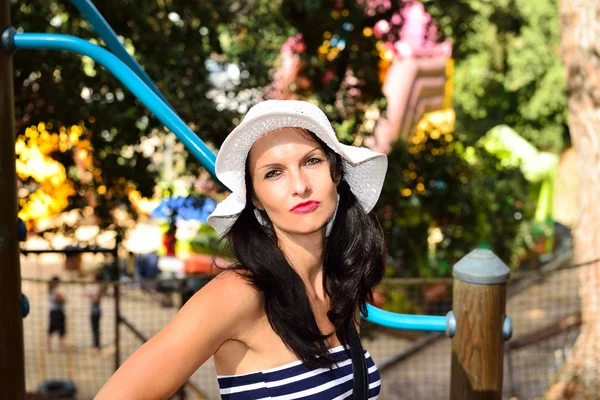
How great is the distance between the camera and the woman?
1.68 m

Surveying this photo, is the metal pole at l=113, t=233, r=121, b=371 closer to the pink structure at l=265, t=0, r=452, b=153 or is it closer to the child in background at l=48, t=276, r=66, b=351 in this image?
the pink structure at l=265, t=0, r=452, b=153

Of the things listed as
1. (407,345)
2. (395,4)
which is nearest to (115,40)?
(395,4)

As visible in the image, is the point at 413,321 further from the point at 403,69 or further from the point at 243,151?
the point at 403,69

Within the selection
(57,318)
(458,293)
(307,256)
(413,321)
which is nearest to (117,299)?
(57,318)

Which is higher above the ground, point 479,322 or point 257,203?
point 257,203

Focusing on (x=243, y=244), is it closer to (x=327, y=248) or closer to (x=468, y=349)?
(x=327, y=248)

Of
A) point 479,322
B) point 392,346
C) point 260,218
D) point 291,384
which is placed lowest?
point 392,346

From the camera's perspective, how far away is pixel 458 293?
247cm

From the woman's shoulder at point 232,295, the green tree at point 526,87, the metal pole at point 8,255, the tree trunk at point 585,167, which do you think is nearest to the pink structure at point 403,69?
the tree trunk at point 585,167

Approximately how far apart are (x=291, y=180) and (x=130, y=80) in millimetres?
869

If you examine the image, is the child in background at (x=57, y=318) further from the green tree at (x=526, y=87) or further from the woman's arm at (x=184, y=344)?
the green tree at (x=526, y=87)

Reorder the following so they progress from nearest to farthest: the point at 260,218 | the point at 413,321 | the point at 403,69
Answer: the point at 260,218 → the point at 413,321 → the point at 403,69

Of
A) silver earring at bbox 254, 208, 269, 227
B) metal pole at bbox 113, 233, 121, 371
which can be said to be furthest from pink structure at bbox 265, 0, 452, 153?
silver earring at bbox 254, 208, 269, 227

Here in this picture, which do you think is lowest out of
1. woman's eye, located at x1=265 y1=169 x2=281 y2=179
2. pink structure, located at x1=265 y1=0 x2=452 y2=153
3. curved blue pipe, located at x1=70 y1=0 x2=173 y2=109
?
woman's eye, located at x1=265 y1=169 x2=281 y2=179
